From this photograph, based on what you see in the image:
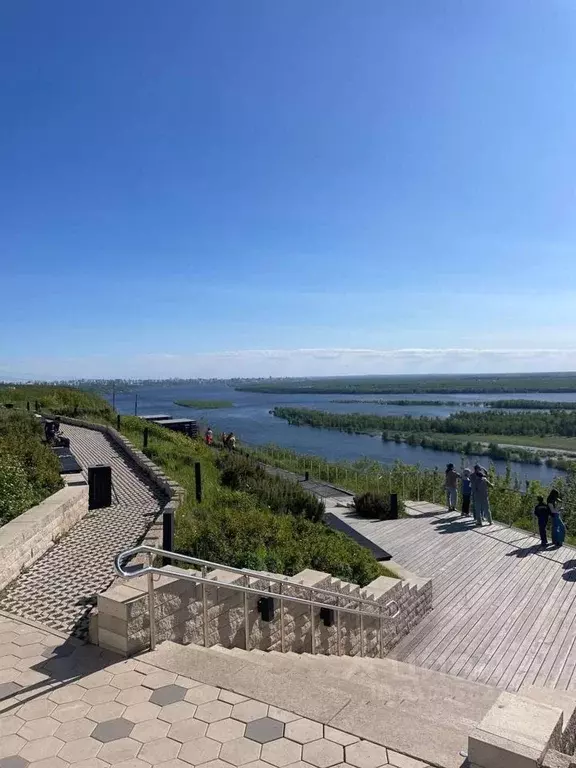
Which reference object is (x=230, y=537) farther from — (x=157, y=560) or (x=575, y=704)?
(x=575, y=704)

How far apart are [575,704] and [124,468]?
11909 mm

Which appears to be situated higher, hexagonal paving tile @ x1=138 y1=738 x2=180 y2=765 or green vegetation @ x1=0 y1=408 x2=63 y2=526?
green vegetation @ x1=0 y1=408 x2=63 y2=526

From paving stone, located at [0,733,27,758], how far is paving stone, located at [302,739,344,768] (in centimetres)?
160

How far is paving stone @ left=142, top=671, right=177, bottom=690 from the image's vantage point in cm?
375

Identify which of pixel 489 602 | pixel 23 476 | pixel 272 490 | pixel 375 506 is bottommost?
pixel 489 602

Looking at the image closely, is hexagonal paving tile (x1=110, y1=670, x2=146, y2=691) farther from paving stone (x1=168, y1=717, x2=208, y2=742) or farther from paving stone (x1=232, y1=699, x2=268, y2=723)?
paving stone (x1=232, y1=699, x2=268, y2=723)

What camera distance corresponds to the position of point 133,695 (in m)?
3.63

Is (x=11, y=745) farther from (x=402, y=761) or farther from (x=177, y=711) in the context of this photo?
(x=402, y=761)

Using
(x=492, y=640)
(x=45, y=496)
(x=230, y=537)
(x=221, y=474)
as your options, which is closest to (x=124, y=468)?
(x=221, y=474)

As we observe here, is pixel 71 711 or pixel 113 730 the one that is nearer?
pixel 113 730

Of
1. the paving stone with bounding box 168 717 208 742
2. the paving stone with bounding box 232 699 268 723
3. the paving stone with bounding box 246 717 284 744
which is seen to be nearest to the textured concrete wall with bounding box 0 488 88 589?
the paving stone with bounding box 168 717 208 742

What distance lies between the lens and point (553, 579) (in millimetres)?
9891

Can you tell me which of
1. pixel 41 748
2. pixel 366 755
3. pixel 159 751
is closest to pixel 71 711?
pixel 41 748

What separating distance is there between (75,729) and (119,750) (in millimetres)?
Answer: 378
